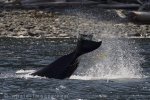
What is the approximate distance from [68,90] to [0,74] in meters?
4.35

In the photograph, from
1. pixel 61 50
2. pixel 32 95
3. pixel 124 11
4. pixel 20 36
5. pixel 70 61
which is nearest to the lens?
pixel 32 95

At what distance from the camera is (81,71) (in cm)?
2527

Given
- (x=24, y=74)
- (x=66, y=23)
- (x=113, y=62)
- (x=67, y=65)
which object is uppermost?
(x=67, y=65)

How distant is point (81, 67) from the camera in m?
26.6

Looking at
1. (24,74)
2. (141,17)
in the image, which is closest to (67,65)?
(24,74)

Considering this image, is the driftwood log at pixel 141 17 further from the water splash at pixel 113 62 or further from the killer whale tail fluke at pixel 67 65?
the killer whale tail fluke at pixel 67 65

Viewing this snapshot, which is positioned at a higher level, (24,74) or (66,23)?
(24,74)

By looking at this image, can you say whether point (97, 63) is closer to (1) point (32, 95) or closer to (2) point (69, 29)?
(1) point (32, 95)

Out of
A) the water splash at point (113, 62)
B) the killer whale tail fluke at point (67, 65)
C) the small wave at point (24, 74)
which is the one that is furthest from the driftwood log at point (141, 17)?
the killer whale tail fluke at point (67, 65)

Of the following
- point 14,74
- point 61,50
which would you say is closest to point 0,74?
point 14,74

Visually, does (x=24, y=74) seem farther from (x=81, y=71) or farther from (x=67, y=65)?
(x=81, y=71)

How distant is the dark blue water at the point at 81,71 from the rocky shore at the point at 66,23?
161 cm

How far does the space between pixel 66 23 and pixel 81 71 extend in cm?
1514

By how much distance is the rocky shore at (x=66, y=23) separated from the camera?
3788 centimetres
